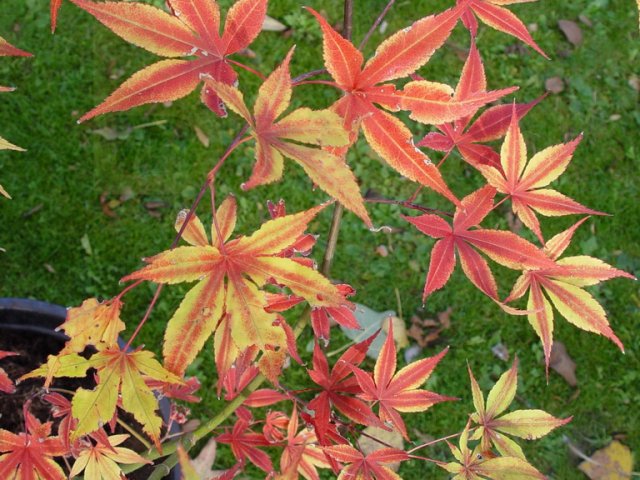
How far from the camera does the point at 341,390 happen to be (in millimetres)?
1372

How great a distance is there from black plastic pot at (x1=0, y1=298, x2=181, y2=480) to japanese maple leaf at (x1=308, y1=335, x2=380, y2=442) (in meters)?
0.60

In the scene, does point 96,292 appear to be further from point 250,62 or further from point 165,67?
point 165,67

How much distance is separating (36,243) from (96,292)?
0.95 feet

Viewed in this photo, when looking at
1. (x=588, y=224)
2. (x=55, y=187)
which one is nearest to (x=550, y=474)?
(x=588, y=224)

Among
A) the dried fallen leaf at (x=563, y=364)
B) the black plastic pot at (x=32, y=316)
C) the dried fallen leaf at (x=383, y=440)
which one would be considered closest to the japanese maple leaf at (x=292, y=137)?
the black plastic pot at (x=32, y=316)

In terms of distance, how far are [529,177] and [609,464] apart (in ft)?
4.97

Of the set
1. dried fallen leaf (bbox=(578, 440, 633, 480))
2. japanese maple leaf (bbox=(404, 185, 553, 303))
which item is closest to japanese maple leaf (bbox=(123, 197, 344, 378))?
japanese maple leaf (bbox=(404, 185, 553, 303))

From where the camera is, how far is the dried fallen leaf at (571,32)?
9.44 ft

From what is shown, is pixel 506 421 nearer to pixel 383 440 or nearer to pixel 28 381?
pixel 383 440

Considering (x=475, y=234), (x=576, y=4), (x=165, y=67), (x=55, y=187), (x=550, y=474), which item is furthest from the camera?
(x=576, y=4)

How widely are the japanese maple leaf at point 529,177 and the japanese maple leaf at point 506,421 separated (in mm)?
298

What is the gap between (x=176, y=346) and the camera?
0.90 meters

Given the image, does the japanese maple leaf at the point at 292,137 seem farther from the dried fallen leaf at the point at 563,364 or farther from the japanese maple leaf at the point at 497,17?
the dried fallen leaf at the point at 563,364

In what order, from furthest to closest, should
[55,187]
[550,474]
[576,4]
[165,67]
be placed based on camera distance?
[576,4] → [55,187] → [550,474] → [165,67]
